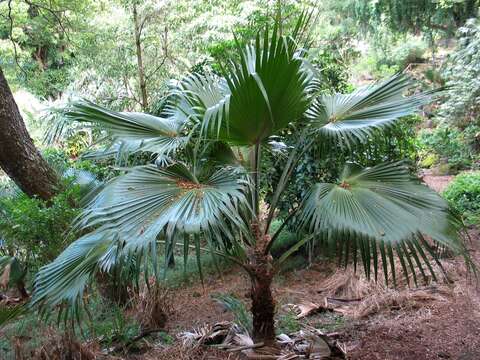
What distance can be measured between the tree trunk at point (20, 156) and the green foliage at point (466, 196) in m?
5.16

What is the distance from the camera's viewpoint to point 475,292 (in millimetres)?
3869

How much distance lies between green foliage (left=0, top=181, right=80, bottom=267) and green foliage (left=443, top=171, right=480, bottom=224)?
195 inches

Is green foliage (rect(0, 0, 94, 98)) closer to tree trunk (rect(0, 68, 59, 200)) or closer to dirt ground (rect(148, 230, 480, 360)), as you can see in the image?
tree trunk (rect(0, 68, 59, 200))

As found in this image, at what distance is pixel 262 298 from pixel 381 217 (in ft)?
3.39

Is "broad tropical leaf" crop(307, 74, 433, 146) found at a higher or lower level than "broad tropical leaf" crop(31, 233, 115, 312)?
A: higher

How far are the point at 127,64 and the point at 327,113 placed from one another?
281 inches

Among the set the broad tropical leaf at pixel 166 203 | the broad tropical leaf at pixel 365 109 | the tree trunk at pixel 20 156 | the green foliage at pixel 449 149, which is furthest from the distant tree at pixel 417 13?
→ the broad tropical leaf at pixel 166 203

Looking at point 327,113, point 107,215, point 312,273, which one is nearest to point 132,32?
point 312,273

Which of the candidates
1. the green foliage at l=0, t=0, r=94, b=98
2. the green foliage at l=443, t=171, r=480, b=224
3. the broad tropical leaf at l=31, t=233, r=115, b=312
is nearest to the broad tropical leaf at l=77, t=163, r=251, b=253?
the broad tropical leaf at l=31, t=233, r=115, b=312

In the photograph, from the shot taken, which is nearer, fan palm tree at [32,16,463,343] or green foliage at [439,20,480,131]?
fan palm tree at [32,16,463,343]

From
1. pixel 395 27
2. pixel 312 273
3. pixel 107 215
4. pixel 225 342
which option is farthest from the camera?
pixel 395 27

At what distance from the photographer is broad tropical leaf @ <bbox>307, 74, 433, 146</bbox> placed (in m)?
2.81

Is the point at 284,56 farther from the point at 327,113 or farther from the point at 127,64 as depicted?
the point at 127,64

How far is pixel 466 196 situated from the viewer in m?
6.68
